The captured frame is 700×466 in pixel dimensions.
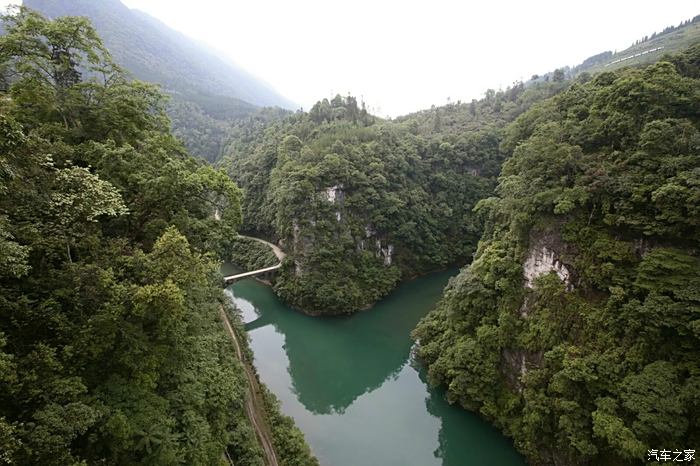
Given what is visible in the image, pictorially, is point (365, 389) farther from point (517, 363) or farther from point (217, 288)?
point (217, 288)

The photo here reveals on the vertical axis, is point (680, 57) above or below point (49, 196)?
above

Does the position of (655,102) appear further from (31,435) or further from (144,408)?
(31,435)

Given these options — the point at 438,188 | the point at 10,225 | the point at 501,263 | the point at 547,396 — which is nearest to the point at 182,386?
the point at 10,225

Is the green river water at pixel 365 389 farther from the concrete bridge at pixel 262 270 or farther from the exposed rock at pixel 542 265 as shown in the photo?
the exposed rock at pixel 542 265

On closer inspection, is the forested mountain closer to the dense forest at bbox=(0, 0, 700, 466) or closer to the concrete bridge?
the concrete bridge

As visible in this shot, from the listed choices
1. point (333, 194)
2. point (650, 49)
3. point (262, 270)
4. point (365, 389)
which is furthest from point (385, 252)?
point (650, 49)

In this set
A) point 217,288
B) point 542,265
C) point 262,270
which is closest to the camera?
point 542,265
